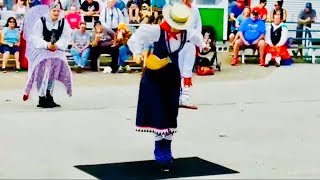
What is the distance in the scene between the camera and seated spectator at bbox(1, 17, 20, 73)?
16297 millimetres

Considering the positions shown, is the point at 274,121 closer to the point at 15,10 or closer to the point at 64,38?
the point at 64,38

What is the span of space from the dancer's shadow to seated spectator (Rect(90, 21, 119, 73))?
8506mm

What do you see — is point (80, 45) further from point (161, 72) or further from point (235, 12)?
point (161, 72)

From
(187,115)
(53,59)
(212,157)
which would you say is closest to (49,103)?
(53,59)

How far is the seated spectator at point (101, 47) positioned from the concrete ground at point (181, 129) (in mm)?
958

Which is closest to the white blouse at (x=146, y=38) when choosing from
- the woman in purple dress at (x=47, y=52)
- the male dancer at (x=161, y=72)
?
the male dancer at (x=161, y=72)

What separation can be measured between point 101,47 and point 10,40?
1844 mm

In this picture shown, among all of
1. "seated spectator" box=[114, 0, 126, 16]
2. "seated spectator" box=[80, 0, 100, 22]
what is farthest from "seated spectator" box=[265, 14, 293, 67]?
"seated spectator" box=[80, 0, 100, 22]

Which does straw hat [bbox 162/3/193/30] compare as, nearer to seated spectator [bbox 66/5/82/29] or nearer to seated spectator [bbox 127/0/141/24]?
seated spectator [bbox 66/5/82/29]

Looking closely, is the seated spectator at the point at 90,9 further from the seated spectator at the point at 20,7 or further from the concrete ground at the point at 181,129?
the concrete ground at the point at 181,129

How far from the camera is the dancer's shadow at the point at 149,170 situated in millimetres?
7828

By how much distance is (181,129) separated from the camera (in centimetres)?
1063

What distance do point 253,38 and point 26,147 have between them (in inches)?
404

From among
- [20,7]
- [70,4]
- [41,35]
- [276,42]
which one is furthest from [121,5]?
[41,35]
